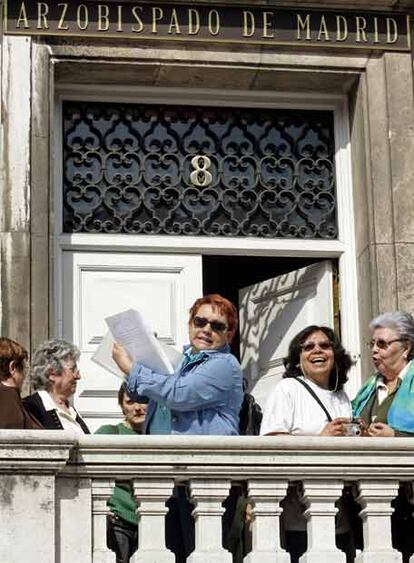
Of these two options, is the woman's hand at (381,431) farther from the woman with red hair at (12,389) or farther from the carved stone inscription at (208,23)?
the carved stone inscription at (208,23)

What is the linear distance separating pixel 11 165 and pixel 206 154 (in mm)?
1349

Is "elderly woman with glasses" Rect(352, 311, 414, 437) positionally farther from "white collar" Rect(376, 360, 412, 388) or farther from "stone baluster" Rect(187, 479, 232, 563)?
"stone baluster" Rect(187, 479, 232, 563)

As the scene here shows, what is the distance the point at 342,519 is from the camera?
8.98 meters

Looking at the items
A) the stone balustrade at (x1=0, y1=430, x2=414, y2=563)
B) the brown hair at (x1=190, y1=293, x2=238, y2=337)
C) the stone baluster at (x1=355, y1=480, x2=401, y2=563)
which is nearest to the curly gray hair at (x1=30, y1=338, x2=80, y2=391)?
the brown hair at (x1=190, y1=293, x2=238, y2=337)

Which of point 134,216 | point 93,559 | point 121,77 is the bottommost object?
point 93,559

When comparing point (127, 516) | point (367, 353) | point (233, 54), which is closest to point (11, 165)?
point (233, 54)

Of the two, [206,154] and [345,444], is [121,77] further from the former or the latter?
[345,444]

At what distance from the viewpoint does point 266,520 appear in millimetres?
8656

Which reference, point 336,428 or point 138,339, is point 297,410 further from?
point 138,339

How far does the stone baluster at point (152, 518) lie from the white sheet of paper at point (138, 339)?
0.65m

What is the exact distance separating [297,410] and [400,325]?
67 cm

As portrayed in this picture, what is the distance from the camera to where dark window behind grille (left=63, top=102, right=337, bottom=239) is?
39.4 ft

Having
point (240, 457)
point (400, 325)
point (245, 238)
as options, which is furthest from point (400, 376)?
point (245, 238)

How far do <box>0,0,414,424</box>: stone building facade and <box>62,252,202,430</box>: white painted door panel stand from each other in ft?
0.05
